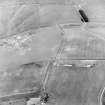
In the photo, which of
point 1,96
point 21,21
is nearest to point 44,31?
point 21,21

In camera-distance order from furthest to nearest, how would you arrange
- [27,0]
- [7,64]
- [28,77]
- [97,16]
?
[27,0], [97,16], [7,64], [28,77]

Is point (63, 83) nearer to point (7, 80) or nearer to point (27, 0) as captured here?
point (7, 80)

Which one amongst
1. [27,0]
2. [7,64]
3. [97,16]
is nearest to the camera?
[7,64]

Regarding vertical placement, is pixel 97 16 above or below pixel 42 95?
above

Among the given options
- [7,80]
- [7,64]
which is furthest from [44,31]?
[7,80]

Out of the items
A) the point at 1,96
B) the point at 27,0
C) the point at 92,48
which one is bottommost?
the point at 1,96

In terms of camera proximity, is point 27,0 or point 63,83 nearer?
point 63,83

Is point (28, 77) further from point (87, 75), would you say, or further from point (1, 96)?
point (87, 75)

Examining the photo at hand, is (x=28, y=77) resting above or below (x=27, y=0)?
below

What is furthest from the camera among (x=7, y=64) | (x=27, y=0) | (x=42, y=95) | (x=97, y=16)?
(x=27, y=0)
